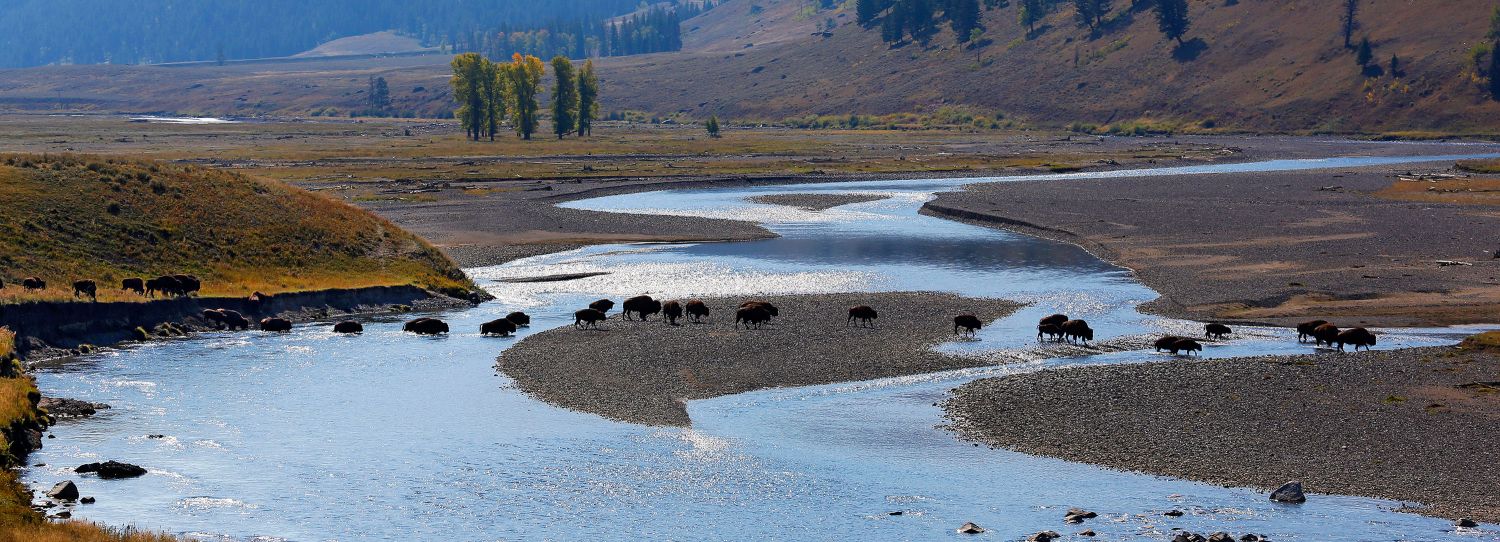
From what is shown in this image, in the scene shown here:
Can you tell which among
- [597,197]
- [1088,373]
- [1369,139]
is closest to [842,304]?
[1088,373]

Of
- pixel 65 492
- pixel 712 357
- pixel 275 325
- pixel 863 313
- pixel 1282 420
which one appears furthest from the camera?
pixel 275 325

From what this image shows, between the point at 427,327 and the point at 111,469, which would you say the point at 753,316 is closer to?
the point at 427,327

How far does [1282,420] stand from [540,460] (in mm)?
16137

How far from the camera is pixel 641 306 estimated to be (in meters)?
49.6

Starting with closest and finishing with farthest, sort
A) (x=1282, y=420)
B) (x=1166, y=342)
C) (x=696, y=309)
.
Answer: (x=1282, y=420), (x=1166, y=342), (x=696, y=309)

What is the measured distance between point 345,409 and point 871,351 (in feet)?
50.3

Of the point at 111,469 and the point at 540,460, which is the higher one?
the point at 111,469

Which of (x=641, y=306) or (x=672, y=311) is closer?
(x=672, y=311)

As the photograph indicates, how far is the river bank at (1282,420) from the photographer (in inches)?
1072

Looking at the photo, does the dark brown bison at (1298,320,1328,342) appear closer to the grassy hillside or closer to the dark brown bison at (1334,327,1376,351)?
the dark brown bison at (1334,327,1376,351)

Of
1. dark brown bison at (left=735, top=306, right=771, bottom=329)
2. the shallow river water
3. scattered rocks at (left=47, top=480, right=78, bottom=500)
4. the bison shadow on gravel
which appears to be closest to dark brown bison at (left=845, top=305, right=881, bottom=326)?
the bison shadow on gravel

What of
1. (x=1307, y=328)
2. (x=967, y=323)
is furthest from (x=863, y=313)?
(x=1307, y=328)

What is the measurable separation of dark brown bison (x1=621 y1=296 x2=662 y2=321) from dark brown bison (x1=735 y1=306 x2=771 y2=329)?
12.8 feet

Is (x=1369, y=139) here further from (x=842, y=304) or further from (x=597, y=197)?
(x=842, y=304)
